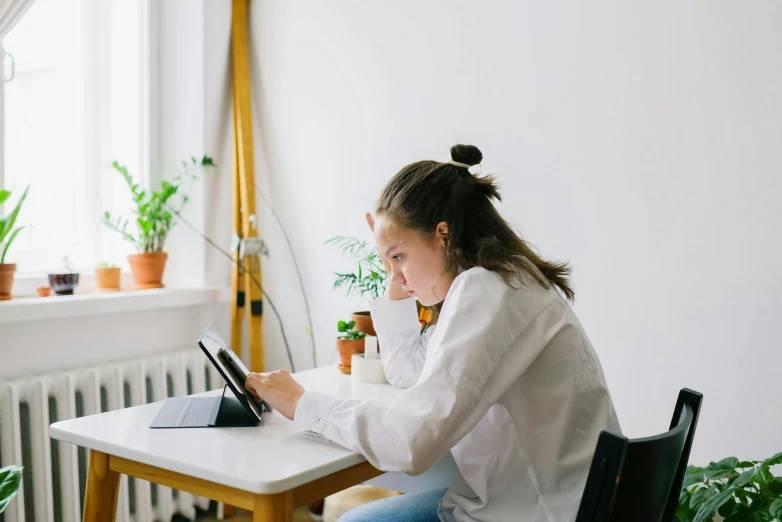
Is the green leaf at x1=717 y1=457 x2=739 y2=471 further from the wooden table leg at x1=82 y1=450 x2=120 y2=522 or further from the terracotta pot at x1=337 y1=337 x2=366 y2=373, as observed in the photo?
the wooden table leg at x1=82 y1=450 x2=120 y2=522

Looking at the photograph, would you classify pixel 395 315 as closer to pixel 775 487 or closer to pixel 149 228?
pixel 775 487

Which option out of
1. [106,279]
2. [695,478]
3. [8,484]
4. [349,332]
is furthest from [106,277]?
[695,478]

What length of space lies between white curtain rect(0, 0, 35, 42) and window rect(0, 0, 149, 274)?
36 cm

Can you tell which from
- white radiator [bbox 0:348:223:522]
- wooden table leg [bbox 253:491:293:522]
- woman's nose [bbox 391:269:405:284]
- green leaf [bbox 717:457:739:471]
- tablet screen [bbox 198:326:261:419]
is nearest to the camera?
wooden table leg [bbox 253:491:293:522]

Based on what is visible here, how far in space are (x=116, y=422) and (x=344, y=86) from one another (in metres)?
1.65

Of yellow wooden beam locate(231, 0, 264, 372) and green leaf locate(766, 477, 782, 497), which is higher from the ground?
yellow wooden beam locate(231, 0, 264, 372)

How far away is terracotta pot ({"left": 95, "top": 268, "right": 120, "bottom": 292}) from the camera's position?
2.71 metres

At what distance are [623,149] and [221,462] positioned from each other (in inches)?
59.4

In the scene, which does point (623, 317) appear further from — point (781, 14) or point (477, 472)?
point (477, 472)

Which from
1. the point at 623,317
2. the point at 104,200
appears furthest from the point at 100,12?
the point at 623,317

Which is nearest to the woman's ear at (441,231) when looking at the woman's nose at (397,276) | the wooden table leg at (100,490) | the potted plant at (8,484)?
the woman's nose at (397,276)

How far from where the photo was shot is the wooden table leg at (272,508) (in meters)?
1.22

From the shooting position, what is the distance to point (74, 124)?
283 centimetres

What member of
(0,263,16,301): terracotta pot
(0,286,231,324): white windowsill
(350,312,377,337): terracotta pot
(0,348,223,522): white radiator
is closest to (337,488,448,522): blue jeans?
(350,312,377,337): terracotta pot
